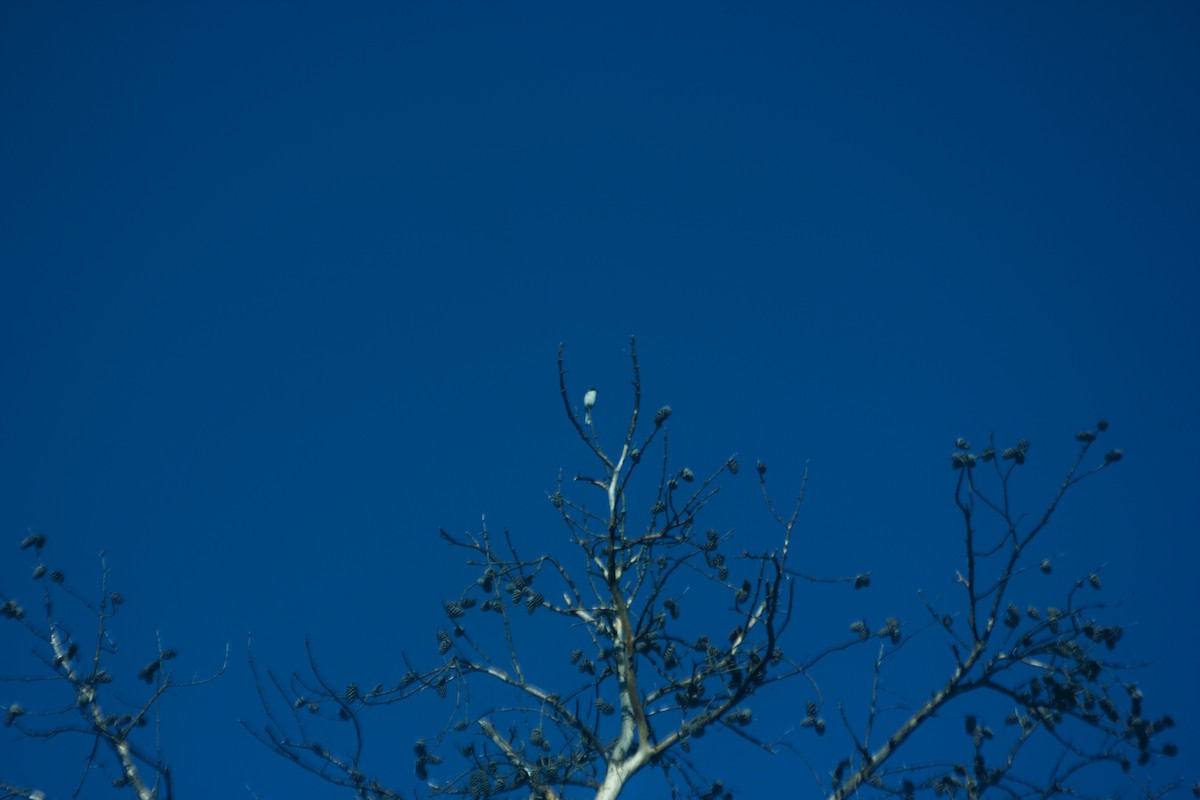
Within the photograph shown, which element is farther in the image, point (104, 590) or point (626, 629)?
point (104, 590)

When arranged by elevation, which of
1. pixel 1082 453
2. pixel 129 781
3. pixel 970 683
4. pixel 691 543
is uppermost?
pixel 1082 453

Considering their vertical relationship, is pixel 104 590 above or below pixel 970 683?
above

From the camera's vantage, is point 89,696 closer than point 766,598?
No

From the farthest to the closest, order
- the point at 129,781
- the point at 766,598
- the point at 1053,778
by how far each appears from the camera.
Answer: the point at 1053,778 < the point at 129,781 < the point at 766,598

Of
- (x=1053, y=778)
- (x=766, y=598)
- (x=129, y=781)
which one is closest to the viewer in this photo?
(x=766, y=598)

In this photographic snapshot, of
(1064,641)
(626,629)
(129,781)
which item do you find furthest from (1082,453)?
(129,781)

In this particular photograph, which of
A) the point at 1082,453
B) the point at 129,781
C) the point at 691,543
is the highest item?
the point at 1082,453

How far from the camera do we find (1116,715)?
664 centimetres

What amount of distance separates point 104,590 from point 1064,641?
24.9 feet

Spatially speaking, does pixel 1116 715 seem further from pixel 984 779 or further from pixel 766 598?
pixel 766 598

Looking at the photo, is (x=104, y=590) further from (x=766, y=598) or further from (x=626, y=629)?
(x=766, y=598)

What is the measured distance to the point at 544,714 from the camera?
6.81m

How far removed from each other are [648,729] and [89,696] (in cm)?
436

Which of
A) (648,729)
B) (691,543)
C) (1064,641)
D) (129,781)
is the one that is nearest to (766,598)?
(691,543)
